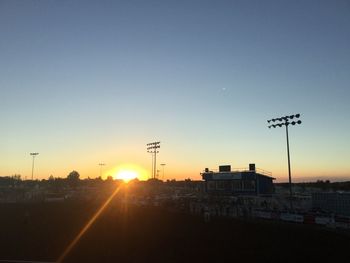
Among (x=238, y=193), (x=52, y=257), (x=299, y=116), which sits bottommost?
(x=52, y=257)

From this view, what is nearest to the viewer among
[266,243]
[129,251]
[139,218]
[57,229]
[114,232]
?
[129,251]

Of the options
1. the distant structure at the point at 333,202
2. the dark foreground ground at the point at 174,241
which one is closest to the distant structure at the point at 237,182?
the distant structure at the point at 333,202

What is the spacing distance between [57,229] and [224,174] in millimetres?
38007

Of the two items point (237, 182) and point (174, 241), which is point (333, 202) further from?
point (174, 241)

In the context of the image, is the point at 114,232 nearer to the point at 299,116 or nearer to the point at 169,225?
the point at 169,225

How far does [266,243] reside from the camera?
28000 millimetres

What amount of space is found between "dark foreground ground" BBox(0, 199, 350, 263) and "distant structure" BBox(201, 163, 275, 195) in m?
25.0

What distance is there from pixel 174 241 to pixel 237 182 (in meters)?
38.5

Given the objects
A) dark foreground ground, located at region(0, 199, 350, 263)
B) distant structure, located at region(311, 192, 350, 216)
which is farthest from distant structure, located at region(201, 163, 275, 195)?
dark foreground ground, located at region(0, 199, 350, 263)

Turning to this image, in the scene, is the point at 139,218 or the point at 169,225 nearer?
the point at 169,225

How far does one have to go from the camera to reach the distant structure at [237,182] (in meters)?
64.7

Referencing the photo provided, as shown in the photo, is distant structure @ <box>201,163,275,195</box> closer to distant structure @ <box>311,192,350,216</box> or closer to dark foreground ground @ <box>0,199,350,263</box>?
distant structure @ <box>311,192,350,216</box>

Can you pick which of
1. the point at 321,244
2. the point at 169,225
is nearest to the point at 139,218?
the point at 169,225

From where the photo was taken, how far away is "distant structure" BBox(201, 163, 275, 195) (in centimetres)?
6469
